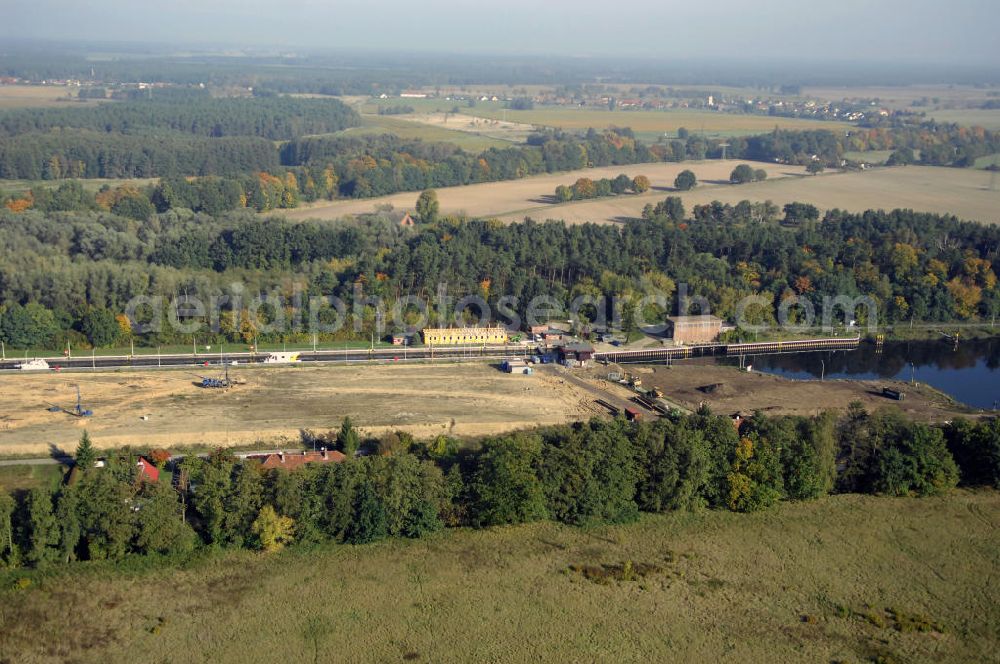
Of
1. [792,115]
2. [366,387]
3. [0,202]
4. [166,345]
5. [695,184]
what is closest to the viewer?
[366,387]

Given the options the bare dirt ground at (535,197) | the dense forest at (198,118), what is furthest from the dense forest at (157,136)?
the bare dirt ground at (535,197)

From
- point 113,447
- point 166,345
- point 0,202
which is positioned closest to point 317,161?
point 0,202

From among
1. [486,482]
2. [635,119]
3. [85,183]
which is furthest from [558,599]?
[635,119]

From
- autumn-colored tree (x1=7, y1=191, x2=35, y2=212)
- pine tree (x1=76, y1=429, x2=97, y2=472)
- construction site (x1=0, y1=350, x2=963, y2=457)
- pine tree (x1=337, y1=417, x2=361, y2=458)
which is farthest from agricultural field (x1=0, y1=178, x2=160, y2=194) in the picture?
pine tree (x1=337, y1=417, x2=361, y2=458)

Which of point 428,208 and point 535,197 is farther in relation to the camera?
point 535,197

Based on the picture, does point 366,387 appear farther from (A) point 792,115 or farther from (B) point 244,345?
(A) point 792,115

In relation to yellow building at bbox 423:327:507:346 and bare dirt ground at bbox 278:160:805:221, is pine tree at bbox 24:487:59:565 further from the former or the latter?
bare dirt ground at bbox 278:160:805:221

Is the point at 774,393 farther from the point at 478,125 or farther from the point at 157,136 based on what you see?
the point at 478,125
